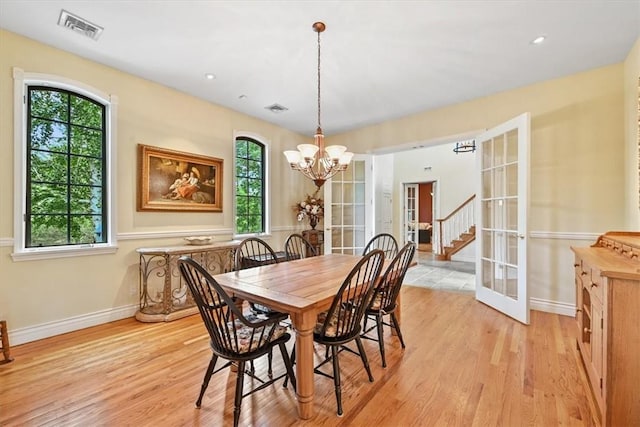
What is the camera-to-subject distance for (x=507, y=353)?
2432 millimetres

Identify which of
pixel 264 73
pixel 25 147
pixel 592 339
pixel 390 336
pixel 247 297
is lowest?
pixel 390 336

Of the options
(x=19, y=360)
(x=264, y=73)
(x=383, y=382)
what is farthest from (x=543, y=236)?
(x=19, y=360)

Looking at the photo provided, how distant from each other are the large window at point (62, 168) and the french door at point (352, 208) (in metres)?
3.23

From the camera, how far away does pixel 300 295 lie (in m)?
1.74

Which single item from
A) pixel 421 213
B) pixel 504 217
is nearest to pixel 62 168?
A: pixel 504 217

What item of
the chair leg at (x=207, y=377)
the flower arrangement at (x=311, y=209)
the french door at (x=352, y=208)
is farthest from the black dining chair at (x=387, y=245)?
the chair leg at (x=207, y=377)

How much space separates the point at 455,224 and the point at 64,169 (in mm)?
→ 7820

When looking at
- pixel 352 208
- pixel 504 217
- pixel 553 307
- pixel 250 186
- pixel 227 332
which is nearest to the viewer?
pixel 227 332

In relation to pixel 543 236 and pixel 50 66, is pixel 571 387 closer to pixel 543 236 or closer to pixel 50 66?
pixel 543 236

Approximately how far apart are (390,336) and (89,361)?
2.59 m

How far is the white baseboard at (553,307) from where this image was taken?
3250 millimetres

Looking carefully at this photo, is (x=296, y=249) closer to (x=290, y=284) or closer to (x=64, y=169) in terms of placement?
(x=290, y=284)

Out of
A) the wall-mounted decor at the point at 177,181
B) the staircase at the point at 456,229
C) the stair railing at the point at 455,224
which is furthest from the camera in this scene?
the stair railing at the point at 455,224

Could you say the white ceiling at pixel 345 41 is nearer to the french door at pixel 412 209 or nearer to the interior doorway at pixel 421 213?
the interior doorway at pixel 421 213
